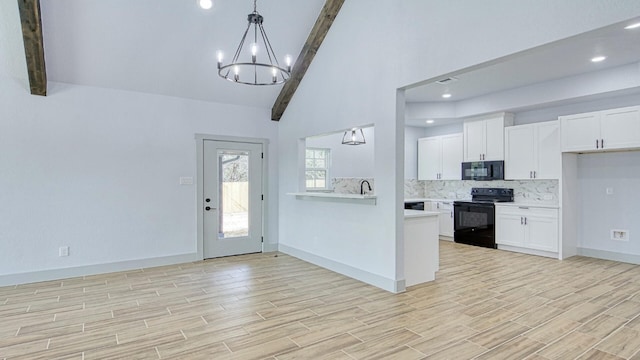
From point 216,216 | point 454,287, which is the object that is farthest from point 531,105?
point 216,216

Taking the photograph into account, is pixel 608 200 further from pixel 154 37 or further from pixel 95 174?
pixel 95 174

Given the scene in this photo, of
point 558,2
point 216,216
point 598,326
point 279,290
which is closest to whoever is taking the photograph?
point 558,2

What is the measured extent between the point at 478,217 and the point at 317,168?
3.54 meters

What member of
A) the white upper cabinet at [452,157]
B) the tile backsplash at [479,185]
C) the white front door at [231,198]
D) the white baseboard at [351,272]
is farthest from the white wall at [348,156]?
the white baseboard at [351,272]

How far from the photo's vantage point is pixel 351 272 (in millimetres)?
4805

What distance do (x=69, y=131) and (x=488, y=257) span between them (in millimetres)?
6858

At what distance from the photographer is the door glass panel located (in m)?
6.10

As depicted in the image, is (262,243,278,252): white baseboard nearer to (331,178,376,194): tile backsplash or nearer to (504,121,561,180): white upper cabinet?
(331,178,376,194): tile backsplash

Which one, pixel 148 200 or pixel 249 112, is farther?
pixel 249 112

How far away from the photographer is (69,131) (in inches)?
193

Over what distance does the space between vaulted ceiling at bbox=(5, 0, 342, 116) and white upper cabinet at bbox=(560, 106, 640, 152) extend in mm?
4511

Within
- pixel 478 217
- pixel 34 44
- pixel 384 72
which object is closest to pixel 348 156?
pixel 478 217

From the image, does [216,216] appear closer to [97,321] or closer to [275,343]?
[97,321]

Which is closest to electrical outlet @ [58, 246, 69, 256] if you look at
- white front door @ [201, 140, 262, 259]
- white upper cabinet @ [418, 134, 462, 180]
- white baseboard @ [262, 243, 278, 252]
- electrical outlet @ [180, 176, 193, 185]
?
electrical outlet @ [180, 176, 193, 185]
